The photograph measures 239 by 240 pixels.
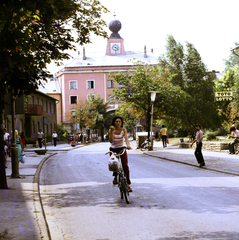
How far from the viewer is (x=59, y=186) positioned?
10555mm

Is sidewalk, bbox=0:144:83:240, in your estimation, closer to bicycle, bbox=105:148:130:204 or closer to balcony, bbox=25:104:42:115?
bicycle, bbox=105:148:130:204

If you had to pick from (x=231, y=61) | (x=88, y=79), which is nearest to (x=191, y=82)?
(x=231, y=61)

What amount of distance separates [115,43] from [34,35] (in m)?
72.5

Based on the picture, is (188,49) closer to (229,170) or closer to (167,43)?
(167,43)

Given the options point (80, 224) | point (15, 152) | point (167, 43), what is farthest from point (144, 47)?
point (80, 224)

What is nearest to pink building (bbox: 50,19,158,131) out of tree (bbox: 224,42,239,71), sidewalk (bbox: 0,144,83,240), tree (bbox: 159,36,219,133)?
tree (bbox: 224,42,239,71)

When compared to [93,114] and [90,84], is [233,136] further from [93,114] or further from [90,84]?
[90,84]

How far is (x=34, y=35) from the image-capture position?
7668mm

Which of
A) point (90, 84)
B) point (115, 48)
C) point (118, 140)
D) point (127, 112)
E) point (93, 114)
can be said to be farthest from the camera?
point (115, 48)

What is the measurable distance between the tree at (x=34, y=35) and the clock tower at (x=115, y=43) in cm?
6666

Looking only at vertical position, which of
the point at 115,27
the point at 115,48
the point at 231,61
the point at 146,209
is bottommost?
the point at 146,209

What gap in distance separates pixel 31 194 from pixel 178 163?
9179 millimetres

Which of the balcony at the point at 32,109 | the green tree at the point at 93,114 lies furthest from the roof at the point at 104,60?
the balcony at the point at 32,109

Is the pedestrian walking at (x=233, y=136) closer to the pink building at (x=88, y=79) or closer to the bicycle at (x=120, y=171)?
the bicycle at (x=120, y=171)
